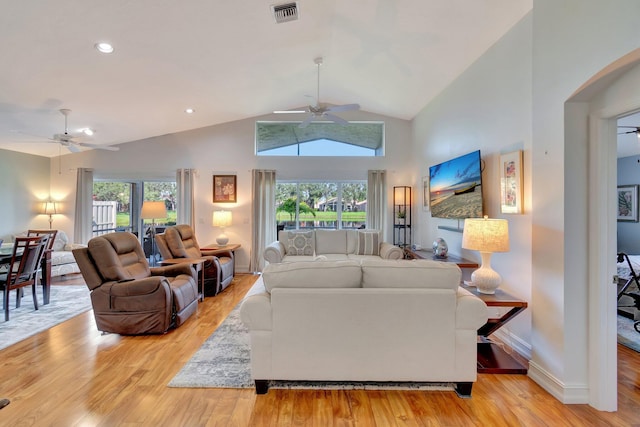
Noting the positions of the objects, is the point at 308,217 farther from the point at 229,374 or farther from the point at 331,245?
the point at 229,374

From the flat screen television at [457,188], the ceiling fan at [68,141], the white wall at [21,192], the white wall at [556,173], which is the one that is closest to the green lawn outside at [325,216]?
the flat screen television at [457,188]

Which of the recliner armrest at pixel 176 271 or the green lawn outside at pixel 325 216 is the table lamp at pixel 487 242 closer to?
the recliner armrest at pixel 176 271

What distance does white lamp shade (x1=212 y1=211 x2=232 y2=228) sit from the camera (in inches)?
227

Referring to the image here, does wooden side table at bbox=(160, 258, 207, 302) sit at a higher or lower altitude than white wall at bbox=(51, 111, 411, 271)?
lower

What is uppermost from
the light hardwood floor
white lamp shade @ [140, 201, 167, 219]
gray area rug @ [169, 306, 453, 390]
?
white lamp shade @ [140, 201, 167, 219]

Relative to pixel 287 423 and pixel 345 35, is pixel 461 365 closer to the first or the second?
pixel 287 423

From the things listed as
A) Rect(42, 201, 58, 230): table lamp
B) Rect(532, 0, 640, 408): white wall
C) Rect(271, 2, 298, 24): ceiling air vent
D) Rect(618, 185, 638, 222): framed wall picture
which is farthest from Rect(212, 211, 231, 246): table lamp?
Rect(618, 185, 638, 222): framed wall picture

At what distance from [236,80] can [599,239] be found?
4.54 meters

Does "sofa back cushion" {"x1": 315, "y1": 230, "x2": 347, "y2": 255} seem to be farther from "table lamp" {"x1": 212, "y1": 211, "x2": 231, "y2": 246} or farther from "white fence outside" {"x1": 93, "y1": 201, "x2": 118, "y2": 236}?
"white fence outside" {"x1": 93, "y1": 201, "x2": 118, "y2": 236}

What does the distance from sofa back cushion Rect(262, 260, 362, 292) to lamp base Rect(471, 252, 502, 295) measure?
1.19 metres

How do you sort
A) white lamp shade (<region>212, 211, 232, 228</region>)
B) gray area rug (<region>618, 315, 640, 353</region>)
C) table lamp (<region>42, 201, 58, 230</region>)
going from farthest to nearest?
table lamp (<region>42, 201, 58, 230</region>) → white lamp shade (<region>212, 211, 232, 228</region>) → gray area rug (<region>618, 315, 640, 353</region>)

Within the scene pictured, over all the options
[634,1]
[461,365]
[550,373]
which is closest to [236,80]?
[634,1]

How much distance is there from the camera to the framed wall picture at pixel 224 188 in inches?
242

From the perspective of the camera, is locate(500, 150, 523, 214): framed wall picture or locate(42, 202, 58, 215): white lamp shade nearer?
locate(500, 150, 523, 214): framed wall picture
